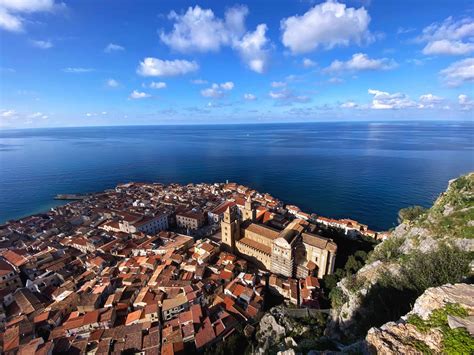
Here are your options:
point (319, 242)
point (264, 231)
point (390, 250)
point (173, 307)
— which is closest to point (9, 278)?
point (173, 307)

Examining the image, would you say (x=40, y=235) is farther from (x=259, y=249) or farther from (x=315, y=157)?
(x=315, y=157)

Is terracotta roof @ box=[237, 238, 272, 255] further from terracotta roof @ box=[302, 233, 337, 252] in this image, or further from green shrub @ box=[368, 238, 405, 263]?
green shrub @ box=[368, 238, 405, 263]

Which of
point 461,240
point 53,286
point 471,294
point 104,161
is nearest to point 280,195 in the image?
point 461,240

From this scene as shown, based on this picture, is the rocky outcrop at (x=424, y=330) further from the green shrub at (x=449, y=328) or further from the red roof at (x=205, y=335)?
the red roof at (x=205, y=335)

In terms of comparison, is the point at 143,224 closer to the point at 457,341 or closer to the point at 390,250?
the point at 390,250

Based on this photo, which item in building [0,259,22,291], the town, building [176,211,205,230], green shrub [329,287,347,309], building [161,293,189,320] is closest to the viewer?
green shrub [329,287,347,309]

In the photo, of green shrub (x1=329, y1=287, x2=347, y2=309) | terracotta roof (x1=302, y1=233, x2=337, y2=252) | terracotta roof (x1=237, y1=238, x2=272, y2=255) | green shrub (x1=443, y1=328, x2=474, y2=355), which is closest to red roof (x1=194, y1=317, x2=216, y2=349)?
green shrub (x1=329, y1=287, x2=347, y2=309)

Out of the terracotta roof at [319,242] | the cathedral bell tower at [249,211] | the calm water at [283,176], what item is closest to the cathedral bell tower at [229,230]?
the cathedral bell tower at [249,211]
